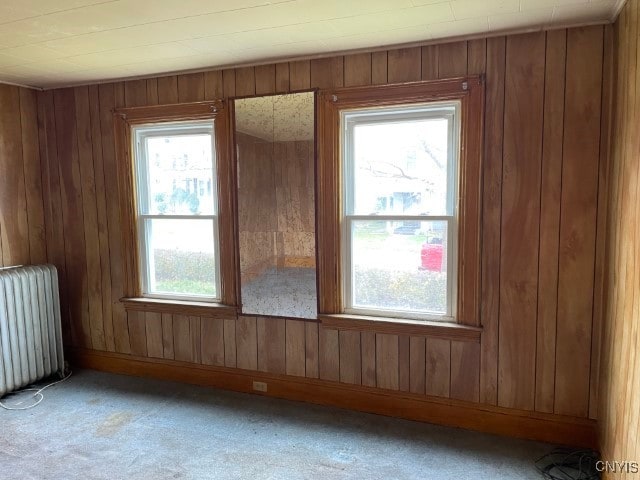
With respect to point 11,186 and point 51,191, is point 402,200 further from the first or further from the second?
point 11,186

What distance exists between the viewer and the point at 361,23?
7.43ft

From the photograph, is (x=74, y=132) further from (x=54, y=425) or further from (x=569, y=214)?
(x=569, y=214)

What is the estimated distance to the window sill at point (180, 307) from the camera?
3213 millimetres

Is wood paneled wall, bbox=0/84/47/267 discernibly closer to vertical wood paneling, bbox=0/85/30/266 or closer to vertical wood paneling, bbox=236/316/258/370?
vertical wood paneling, bbox=0/85/30/266

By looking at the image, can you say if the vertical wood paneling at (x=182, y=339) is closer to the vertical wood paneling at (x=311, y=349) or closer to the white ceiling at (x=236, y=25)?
the vertical wood paneling at (x=311, y=349)

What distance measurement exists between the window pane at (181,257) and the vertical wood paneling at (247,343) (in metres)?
0.32

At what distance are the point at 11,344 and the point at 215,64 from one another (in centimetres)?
251

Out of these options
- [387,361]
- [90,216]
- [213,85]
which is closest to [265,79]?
[213,85]

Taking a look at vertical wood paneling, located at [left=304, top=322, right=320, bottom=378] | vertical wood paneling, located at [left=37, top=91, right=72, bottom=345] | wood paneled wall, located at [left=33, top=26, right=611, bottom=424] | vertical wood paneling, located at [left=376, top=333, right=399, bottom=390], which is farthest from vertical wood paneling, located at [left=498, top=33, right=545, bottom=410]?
vertical wood paneling, located at [left=37, top=91, right=72, bottom=345]

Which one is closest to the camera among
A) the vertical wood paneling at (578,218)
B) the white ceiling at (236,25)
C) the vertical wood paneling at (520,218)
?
the white ceiling at (236,25)

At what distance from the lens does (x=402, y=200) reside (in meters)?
2.77

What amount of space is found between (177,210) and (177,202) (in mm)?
62

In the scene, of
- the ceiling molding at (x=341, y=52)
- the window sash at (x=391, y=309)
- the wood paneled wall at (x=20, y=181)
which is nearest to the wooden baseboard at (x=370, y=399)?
the window sash at (x=391, y=309)

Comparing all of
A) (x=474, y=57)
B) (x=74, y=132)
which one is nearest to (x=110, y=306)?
(x=74, y=132)
